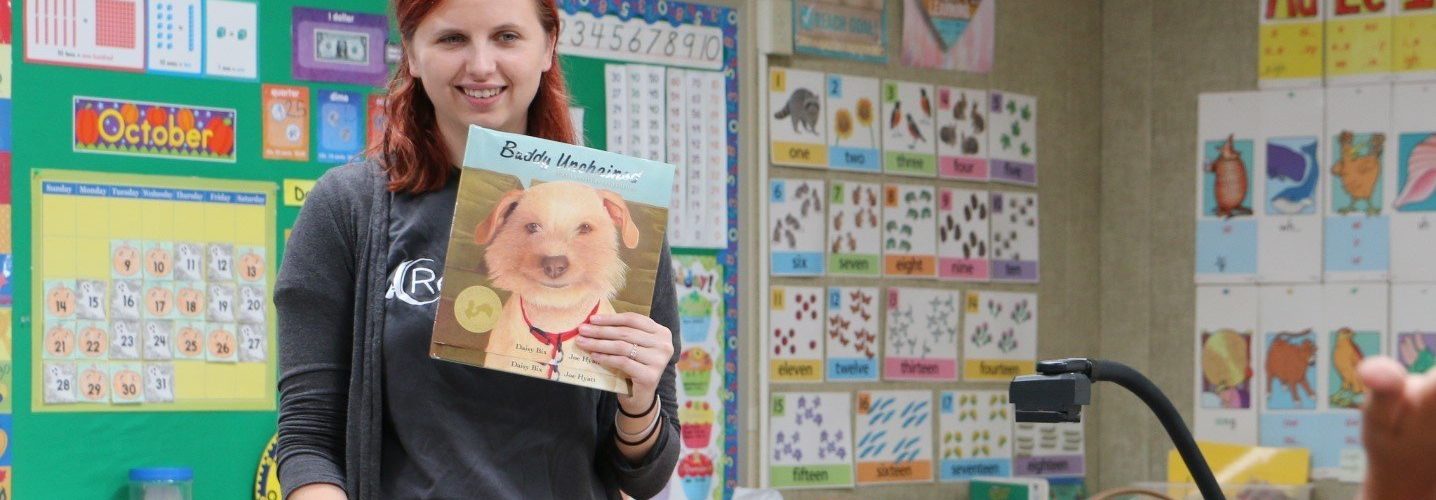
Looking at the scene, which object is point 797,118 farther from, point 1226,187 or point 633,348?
point 633,348

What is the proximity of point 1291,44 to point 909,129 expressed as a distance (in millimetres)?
1000

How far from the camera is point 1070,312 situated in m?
4.32

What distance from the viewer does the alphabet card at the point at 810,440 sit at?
377 cm

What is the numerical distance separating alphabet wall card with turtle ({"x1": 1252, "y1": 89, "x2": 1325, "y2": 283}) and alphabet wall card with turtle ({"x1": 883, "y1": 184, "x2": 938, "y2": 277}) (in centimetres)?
84

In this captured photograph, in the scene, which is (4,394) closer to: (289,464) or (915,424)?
(289,464)

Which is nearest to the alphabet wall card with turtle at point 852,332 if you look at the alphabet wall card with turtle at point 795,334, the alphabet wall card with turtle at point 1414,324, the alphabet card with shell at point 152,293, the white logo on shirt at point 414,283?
the alphabet wall card with turtle at point 795,334

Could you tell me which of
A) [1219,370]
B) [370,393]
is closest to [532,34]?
[370,393]

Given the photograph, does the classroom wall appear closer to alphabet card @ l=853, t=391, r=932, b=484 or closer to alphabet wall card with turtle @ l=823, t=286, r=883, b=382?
alphabet card @ l=853, t=391, r=932, b=484

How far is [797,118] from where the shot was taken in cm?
379

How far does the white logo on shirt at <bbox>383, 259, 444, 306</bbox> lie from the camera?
133cm

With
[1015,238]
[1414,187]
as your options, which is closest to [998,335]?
[1015,238]

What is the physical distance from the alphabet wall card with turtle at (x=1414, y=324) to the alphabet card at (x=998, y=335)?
2.97ft

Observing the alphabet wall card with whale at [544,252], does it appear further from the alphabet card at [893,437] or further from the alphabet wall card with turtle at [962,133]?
the alphabet wall card with turtle at [962,133]

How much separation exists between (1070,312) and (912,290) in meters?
0.56
